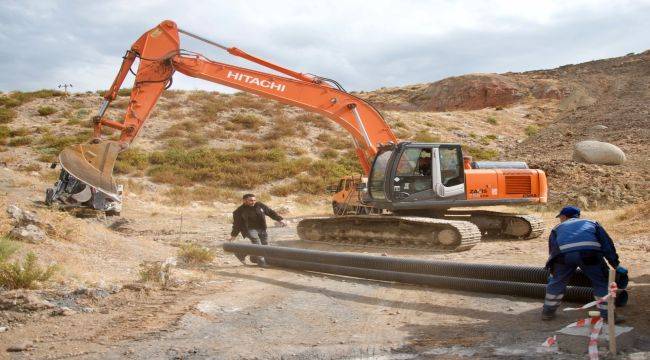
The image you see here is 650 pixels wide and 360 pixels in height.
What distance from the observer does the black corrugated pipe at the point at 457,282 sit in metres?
7.04

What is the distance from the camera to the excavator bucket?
11125 millimetres

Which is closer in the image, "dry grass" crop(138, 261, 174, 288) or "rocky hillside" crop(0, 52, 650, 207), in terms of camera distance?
"dry grass" crop(138, 261, 174, 288)

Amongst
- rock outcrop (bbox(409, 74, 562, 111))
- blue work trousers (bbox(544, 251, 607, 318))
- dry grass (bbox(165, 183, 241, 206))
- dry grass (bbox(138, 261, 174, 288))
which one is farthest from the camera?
rock outcrop (bbox(409, 74, 562, 111))

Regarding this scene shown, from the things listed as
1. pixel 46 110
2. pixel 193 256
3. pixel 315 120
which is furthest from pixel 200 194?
pixel 46 110

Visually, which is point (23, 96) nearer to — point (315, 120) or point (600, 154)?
point (315, 120)

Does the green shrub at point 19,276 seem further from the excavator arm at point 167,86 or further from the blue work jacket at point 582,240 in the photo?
the blue work jacket at point 582,240

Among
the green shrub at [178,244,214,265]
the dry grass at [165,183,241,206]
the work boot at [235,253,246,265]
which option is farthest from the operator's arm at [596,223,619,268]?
the dry grass at [165,183,241,206]

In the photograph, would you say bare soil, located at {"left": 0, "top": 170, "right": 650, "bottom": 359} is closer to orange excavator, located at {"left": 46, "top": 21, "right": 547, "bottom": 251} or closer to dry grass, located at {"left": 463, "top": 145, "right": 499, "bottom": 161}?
orange excavator, located at {"left": 46, "top": 21, "right": 547, "bottom": 251}

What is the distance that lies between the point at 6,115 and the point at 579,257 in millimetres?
35395

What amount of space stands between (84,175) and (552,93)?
49238 millimetres

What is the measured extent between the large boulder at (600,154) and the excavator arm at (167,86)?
1575 centimetres

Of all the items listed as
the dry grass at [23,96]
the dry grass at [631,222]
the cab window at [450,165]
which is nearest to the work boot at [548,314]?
the cab window at [450,165]

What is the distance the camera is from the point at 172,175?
91.2 feet

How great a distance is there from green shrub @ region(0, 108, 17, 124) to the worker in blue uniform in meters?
34.5
